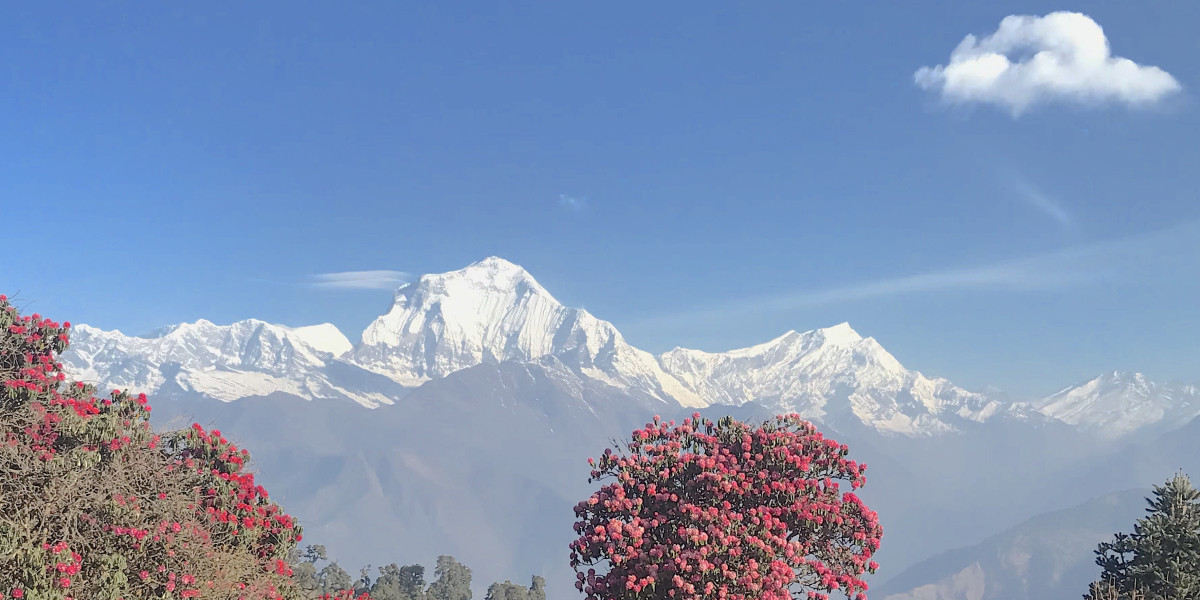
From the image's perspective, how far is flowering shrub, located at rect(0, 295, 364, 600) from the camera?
12.5 metres

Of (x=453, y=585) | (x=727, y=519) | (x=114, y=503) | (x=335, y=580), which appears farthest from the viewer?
(x=453, y=585)

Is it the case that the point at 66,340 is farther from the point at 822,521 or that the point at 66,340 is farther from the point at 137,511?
the point at 822,521

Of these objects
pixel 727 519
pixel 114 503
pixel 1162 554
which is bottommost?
pixel 1162 554

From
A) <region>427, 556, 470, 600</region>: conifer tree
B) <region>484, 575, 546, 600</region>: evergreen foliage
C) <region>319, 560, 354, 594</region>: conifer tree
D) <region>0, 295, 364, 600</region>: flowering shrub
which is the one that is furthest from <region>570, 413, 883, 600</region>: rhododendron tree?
<region>427, 556, 470, 600</region>: conifer tree

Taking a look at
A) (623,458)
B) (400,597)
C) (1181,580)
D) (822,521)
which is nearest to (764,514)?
(822,521)

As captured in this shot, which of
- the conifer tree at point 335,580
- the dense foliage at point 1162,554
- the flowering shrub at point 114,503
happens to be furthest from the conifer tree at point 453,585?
the dense foliage at point 1162,554

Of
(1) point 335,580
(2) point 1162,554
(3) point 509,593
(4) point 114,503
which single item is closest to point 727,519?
(4) point 114,503

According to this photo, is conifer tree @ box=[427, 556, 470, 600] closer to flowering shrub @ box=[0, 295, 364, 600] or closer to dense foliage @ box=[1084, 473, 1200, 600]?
flowering shrub @ box=[0, 295, 364, 600]

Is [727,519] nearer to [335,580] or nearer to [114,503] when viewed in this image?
[114,503]

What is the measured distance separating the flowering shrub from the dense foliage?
17.4 meters

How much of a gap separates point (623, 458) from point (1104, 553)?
13.3 meters

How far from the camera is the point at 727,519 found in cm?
1499

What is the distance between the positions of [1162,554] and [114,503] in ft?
68.9

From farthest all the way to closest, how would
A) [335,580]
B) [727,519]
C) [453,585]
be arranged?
[453,585] → [335,580] → [727,519]
